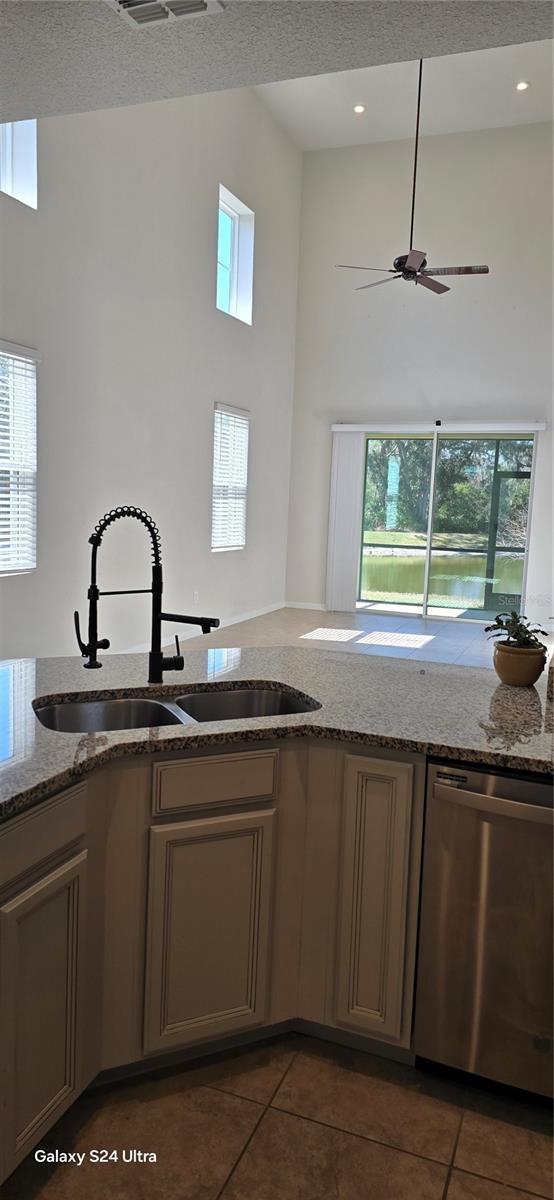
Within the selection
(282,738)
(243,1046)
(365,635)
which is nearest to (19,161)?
(282,738)

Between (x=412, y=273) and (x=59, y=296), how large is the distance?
2.94m

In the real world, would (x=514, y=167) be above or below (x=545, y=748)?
above

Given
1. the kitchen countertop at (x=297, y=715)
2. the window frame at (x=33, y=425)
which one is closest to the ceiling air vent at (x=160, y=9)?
the kitchen countertop at (x=297, y=715)

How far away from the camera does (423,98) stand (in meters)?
8.66

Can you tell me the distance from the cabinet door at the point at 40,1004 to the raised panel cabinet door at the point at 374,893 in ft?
2.04

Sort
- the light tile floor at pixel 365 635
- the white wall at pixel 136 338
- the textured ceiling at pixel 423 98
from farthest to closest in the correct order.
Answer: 1. the textured ceiling at pixel 423 98
2. the light tile floor at pixel 365 635
3. the white wall at pixel 136 338

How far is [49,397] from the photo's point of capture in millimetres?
5523

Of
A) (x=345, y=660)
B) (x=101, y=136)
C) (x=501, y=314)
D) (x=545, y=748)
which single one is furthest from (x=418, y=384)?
(x=545, y=748)

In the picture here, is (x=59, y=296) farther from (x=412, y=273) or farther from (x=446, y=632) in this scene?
(x=446, y=632)

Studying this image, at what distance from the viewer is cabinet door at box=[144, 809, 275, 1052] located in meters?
1.82

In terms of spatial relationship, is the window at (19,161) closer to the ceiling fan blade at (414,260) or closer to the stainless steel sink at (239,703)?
the ceiling fan blade at (414,260)

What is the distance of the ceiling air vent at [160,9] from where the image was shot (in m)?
2.21

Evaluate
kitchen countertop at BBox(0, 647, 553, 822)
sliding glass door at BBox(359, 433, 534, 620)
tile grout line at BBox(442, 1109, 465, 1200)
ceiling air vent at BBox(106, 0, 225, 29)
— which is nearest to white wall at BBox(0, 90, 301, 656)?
sliding glass door at BBox(359, 433, 534, 620)

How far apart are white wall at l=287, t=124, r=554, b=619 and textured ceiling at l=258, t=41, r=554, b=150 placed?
0.25m
